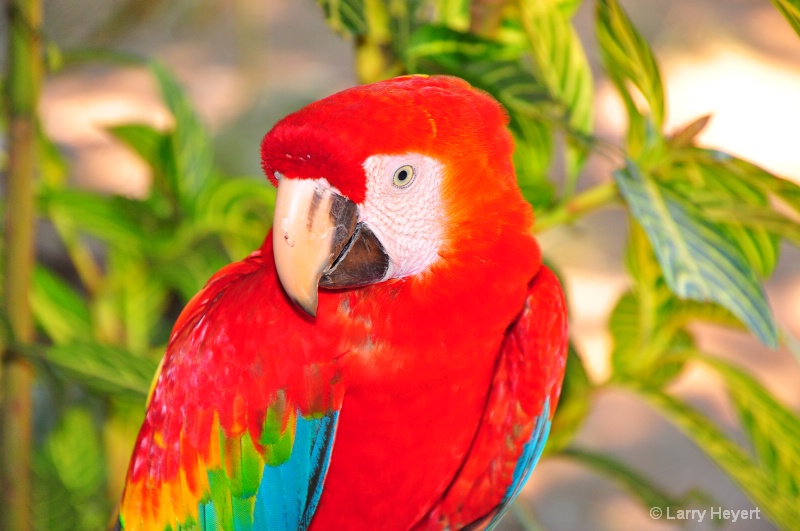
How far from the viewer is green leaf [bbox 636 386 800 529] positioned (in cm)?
72

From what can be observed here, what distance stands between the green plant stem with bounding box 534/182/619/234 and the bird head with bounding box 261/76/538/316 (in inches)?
8.3

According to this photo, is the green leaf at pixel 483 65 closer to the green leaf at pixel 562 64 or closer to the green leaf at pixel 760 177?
the green leaf at pixel 562 64

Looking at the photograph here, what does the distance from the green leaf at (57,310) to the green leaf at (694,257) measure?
0.79 meters

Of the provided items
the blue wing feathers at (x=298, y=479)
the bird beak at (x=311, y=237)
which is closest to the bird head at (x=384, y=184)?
the bird beak at (x=311, y=237)

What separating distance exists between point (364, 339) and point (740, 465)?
18.0 inches

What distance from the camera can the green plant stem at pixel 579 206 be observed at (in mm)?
712

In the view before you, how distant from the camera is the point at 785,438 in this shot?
0.73 meters

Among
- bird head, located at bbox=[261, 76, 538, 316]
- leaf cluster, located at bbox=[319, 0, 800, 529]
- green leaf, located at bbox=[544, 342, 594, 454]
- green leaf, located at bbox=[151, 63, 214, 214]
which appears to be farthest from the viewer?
green leaf, located at bbox=[151, 63, 214, 214]

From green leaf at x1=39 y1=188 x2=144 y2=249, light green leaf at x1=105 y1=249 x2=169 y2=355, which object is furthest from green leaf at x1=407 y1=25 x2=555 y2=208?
light green leaf at x1=105 y1=249 x2=169 y2=355

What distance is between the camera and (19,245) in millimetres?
771

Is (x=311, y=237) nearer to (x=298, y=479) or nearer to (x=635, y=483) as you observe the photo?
(x=298, y=479)

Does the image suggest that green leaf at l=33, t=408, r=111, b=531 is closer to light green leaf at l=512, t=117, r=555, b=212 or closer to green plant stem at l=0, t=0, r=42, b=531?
green plant stem at l=0, t=0, r=42, b=531

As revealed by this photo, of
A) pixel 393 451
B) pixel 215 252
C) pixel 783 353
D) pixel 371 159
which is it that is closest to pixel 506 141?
pixel 371 159

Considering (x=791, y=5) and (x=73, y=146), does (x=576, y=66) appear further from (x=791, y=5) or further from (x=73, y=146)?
(x=73, y=146)
